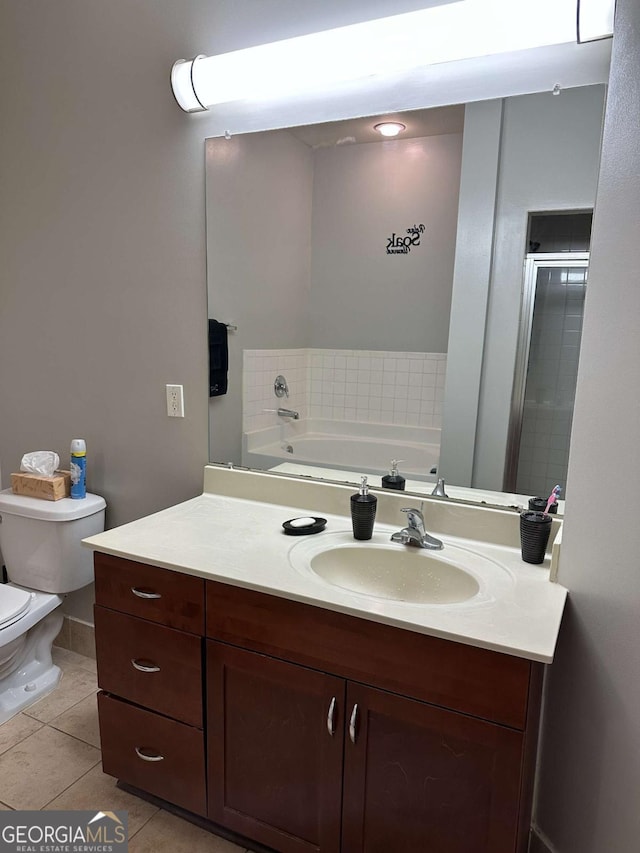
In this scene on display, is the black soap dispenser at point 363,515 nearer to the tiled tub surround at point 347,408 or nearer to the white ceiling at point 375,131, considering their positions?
the tiled tub surround at point 347,408

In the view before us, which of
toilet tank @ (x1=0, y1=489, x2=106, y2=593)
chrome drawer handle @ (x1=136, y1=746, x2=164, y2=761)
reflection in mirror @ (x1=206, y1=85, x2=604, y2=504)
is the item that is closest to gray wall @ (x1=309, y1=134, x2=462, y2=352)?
reflection in mirror @ (x1=206, y1=85, x2=604, y2=504)

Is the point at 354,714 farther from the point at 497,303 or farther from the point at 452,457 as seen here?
the point at 497,303

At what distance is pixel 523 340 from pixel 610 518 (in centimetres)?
52

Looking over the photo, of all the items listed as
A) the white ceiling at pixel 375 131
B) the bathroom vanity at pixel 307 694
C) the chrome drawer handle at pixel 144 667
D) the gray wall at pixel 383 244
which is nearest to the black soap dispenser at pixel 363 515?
the bathroom vanity at pixel 307 694

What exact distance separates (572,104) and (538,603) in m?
1.18

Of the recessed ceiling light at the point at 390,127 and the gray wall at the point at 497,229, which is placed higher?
the recessed ceiling light at the point at 390,127

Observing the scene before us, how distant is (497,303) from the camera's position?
1511mm

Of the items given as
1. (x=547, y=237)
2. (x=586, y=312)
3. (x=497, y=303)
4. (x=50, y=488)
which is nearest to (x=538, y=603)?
(x=586, y=312)

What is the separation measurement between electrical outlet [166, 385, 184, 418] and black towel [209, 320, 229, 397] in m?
0.13

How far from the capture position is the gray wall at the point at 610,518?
1141 mm

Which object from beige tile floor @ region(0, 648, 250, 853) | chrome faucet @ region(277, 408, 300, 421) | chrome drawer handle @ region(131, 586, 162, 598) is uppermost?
chrome faucet @ region(277, 408, 300, 421)

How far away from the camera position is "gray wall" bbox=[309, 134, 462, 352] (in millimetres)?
1560

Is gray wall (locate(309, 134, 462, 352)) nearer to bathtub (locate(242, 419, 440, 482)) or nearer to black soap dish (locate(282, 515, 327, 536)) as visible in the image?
bathtub (locate(242, 419, 440, 482))

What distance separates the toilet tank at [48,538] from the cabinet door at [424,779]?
130 cm
